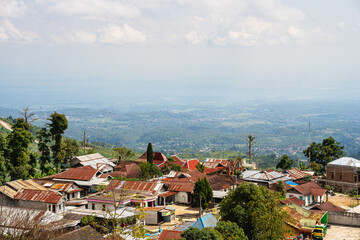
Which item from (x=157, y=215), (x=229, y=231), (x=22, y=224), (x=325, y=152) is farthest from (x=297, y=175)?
(x=22, y=224)

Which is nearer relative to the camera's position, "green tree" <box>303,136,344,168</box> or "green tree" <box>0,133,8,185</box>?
"green tree" <box>0,133,8,185</box>

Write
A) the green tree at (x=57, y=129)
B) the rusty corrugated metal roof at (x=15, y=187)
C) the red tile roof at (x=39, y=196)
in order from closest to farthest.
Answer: the red tile roof at (x=39, y=196), the rusty corrugated metal roof at (x=15, y=187), the green tree at (x=57, y=129)

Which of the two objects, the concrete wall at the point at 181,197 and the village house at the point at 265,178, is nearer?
the concrete wall at the point at 181,197

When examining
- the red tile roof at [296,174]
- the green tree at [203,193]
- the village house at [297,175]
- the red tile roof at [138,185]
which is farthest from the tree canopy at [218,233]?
the red tile roof at [296,174]

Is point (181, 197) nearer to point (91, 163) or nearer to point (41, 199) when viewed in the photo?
point (41, 199)

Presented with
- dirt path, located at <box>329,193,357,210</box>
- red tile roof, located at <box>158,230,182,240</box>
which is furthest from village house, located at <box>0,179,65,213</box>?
dirt path, located at <box>329,193,357,210</box>

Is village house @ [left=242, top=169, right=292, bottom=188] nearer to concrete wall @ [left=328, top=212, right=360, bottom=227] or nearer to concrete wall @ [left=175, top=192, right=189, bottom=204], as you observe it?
concrete wall @ [left=328, top=212, right=360, bottom=227]

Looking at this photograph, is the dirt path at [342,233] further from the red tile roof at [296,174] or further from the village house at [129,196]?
the red tile roof at [296,174]
